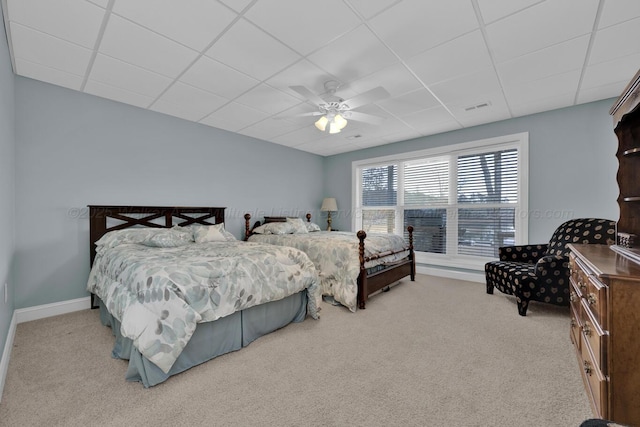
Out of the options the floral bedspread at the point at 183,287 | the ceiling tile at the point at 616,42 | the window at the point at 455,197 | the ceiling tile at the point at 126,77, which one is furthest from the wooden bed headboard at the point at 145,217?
the ceiling tile at the point at 616,42

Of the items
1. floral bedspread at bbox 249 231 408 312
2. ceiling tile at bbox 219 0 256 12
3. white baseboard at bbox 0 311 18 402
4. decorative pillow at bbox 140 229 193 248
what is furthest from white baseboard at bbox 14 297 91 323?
ceiling tile at bbox 219 0 256 12

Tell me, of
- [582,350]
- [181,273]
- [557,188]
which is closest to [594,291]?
[582,350]

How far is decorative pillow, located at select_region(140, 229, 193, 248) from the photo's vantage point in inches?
122

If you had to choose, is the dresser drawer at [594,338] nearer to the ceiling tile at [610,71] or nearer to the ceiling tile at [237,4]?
the ceiling tile at [610,71]

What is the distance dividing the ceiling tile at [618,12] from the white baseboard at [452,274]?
11.2 feet

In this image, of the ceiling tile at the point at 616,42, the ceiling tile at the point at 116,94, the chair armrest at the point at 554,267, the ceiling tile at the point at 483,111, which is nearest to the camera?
the ceiling tile at the point at 616,42

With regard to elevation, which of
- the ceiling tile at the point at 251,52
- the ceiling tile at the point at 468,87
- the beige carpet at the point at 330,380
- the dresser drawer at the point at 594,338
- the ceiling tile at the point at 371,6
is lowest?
the beige carpet at the point at 330,380

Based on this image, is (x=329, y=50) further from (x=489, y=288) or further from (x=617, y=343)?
(x=489, y=288)

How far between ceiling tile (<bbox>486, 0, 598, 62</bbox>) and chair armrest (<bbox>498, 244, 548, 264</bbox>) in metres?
2.44

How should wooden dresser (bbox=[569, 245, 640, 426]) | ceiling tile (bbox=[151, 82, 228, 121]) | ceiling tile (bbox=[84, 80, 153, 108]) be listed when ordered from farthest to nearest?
ceiling tile (bbox=[151, 82, 228, 121]) → ceiling tile (bbox=[84, 80, 153, 108]) → wooden dresser (bbox=[569, 245, 640, 426])

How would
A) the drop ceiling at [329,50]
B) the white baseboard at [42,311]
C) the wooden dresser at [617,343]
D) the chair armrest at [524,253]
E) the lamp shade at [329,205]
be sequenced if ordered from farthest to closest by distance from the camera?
1. the lamp shade at [329,205]
2. the chair armrest at [524,253]
3. the white baseboard at [42,311]
4. the drop ceiling at [329,50]
5. the wooden dresser at [617,343]

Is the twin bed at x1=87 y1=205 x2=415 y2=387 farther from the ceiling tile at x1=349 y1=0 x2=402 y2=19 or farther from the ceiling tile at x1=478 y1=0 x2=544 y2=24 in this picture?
the ceiling tile at x1=478 y1=0 x2=544 y2=24

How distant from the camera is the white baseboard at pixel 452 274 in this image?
441 cm

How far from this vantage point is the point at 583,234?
2992 mm
